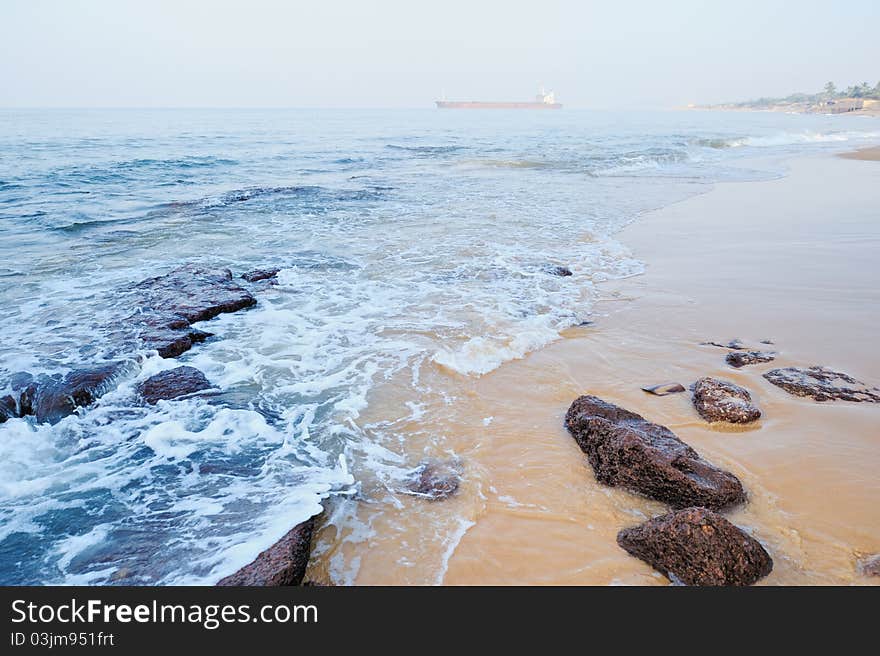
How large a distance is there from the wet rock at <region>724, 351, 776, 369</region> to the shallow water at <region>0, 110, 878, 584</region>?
1.67 m

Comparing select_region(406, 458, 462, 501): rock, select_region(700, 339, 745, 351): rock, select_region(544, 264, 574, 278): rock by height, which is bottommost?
select_region(406, 458, 462, 501): rock

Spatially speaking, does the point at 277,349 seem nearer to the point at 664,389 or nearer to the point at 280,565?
the point at 280,565

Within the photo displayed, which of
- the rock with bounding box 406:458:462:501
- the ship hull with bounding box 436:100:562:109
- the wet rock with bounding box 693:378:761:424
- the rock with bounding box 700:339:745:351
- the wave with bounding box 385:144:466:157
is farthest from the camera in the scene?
the ship hull with bounding box 436:100:562:109

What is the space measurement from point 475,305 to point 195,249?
5.52 meters

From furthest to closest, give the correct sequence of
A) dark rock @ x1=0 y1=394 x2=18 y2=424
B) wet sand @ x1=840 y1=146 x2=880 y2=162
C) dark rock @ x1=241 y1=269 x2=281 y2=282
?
wet sand @ x1=840 y1=146 x2=880 y2=162 → dark rock @ x1=241 y1=269 x2=281 y2=282 → dark rock @ x1=0 y1=394 x2=18 y2=424

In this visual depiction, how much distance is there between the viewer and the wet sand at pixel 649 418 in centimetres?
260

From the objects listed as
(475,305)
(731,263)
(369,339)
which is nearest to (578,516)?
(369,339)

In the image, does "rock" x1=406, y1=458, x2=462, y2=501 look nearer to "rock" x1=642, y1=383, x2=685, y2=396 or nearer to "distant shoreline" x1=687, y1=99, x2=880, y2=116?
"rock" x1=642, y1=383, x2=685, y2=396

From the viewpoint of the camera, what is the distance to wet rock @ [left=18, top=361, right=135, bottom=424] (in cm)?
395

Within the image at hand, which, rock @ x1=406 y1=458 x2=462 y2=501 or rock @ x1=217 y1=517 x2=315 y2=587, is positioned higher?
rock @ x1=217 y1=517 x2=315 y2=587

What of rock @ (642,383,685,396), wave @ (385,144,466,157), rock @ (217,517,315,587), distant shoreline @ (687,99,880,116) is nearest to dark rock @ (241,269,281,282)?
rock @ (217,517,315,587)

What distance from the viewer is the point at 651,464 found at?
3.00m

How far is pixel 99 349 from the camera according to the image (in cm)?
489

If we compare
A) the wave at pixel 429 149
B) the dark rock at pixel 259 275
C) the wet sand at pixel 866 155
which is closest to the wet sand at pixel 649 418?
the dark rock at pixel 259 275
